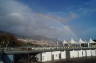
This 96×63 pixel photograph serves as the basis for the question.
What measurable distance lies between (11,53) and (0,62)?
8547 mm

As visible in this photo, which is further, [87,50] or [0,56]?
[87,50]

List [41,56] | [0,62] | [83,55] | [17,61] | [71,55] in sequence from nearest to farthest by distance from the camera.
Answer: [0,62]
[17,61]
[41,56]
[71,55]
[83,55]

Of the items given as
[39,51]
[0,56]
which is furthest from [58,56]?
[0,56]

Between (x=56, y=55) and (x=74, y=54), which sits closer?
(x=56, y=55)

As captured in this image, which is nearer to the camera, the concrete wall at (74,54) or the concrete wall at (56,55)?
the concrete wall at (56,55)

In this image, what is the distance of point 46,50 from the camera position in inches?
3536

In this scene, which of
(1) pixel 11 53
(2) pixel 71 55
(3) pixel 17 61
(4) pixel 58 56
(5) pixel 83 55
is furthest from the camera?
(5) pixel 83 55

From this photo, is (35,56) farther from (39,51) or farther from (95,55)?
(95,55)

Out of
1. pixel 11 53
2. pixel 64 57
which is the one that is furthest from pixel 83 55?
pixel 11 53

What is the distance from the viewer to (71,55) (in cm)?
10350

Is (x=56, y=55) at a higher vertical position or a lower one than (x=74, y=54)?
higher

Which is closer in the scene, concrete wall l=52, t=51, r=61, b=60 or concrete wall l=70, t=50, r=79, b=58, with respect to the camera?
concrete wall l=52, t=51, r=61, b=60

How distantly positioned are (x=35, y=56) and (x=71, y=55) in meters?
26.4

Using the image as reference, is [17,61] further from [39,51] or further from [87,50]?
[87,50]
